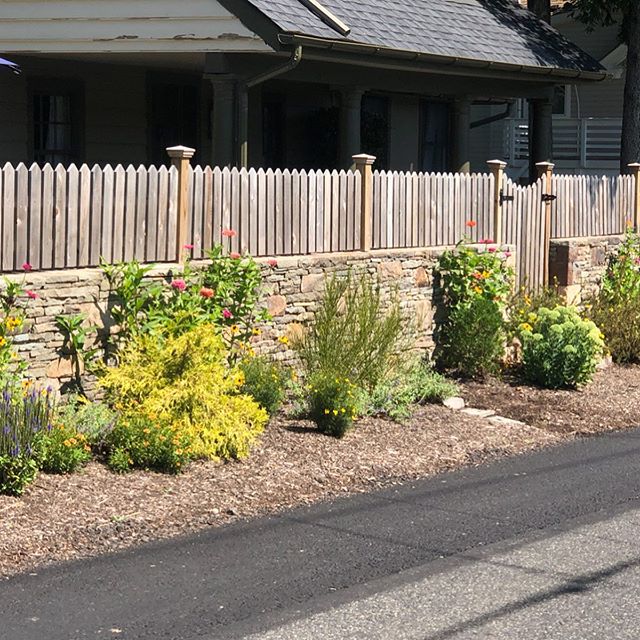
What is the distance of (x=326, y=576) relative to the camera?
21.1 feet

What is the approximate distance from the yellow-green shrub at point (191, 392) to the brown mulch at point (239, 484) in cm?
19

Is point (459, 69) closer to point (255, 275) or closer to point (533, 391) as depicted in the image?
point (533, 391)

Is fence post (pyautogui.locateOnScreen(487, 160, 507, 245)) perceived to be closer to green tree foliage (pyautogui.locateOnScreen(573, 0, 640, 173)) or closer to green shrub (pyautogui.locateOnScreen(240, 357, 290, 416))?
green shrub (pyautogui.locateOnScreen(240, 357, 290, 416))

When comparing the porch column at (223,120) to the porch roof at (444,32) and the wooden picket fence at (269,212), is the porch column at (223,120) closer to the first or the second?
the porch roof at (444,32)

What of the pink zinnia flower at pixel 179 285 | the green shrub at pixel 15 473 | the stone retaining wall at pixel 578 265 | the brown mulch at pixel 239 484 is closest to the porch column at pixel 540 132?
the stone retaining wall at pixel 578 265

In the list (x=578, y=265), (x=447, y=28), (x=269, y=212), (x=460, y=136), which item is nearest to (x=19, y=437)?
(x=269, y=212)

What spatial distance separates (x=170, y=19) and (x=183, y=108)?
9.98ft

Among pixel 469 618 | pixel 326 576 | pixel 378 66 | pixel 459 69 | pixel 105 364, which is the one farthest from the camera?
pixel 459 69

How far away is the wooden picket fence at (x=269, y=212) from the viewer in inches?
361

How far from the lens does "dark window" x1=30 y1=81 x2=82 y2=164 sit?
15875 mm

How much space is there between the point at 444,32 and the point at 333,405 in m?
9.11

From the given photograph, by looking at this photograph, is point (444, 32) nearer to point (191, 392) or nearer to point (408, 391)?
point (408, 391)

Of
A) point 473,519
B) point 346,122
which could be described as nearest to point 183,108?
point 346,122

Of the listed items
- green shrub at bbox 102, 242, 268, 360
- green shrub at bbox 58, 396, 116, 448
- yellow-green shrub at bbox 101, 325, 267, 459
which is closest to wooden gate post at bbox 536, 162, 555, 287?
green shrub at bbox 102, 242, 268, 360
